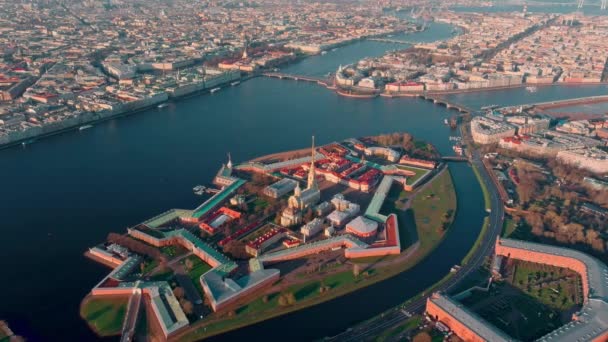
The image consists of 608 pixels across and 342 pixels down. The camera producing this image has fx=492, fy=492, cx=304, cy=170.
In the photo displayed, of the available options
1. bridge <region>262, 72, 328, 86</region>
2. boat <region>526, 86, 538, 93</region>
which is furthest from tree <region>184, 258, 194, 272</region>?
boat <region>526, 86, 538, 93</region>

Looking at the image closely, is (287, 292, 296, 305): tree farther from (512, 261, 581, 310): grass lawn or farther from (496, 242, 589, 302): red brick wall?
(496, 242, 589, 302): red brick wall

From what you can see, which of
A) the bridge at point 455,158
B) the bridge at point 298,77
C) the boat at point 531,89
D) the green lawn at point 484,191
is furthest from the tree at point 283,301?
the boat at point 531,89

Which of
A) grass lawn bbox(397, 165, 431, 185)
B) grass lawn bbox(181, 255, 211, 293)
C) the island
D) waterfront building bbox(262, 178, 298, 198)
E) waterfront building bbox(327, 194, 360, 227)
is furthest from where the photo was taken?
grass lawn bbox(397, 165, 431, 185)

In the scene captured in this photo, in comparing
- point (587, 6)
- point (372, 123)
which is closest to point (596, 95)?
point (372, 123)

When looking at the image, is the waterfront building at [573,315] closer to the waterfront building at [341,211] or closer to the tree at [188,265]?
the waterfront building at [341,211]

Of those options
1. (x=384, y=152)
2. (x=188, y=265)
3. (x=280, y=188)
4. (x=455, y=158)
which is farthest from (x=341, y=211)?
(x=455, y=158)

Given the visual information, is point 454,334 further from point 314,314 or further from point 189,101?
point 189,101
